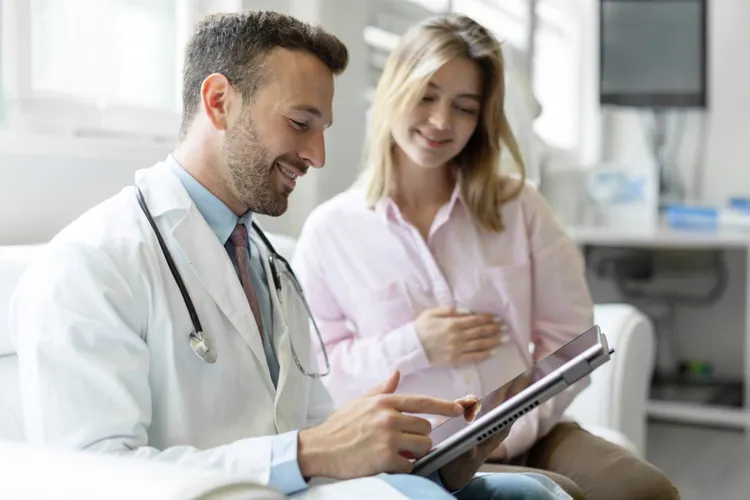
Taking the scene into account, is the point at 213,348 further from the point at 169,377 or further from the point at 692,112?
the point at 692,112

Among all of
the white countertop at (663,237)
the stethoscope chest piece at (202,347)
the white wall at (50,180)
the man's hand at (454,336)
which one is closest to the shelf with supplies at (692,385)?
the white countertop at (663,237)

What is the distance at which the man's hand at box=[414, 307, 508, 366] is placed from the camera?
5.26 feet

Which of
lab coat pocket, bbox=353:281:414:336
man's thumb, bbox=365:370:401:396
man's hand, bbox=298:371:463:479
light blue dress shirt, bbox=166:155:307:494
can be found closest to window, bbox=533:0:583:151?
lab coat pocket, bbox=353:281:414:336

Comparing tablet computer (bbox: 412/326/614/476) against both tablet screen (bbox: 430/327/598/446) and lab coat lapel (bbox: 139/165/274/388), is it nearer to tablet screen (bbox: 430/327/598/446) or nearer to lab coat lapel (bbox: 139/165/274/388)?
tablet screen (bbox: 430/327/598/446)

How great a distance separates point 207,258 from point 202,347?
0.42ft

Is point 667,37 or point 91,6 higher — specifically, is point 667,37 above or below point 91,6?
above

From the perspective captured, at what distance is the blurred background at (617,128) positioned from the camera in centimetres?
195

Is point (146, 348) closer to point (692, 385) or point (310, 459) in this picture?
point (310, 459)

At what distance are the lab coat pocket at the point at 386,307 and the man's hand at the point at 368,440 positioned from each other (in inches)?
24.3

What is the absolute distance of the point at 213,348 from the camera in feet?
3.63

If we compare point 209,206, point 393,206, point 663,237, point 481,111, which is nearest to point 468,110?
point 481,111

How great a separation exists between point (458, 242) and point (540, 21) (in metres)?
2.55

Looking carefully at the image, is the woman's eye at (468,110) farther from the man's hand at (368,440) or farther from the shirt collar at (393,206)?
the man's hand at (368,440)

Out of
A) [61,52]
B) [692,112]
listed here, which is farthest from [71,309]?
[692,112]
